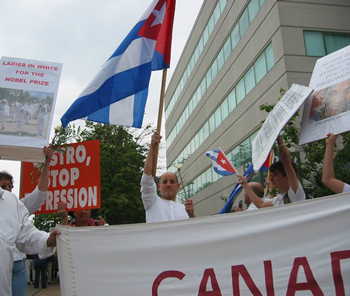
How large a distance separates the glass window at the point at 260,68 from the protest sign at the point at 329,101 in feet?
50.2

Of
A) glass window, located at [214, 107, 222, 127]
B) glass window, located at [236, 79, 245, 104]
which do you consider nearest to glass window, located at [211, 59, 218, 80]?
glass window, located at [214, 107, 222, 127]

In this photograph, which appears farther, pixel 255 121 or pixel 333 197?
pixel 255 121

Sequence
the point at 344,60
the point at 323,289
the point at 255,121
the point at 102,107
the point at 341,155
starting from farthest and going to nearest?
1. the point at 255,121
2. the point at 341,155
3. the point at 102,107
4. the point at 344,60
5. the point at 323,289

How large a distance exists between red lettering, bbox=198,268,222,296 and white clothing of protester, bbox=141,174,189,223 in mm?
1012

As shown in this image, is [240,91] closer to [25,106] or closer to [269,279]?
[25,106]

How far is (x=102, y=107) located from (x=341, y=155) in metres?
8.70

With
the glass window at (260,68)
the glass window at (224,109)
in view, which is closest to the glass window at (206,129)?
the glass window at (224,109)

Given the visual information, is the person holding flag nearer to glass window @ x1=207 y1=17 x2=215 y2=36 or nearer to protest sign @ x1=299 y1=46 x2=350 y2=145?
protest sign @ x1=299 y1=46 x2=350 y2=145

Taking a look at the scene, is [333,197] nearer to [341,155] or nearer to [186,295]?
[186,295]

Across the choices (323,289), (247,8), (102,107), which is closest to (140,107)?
(102,107)

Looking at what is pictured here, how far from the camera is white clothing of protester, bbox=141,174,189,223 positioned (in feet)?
12.1

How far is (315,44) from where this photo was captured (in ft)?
55.0

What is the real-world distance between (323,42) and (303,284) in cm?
1623

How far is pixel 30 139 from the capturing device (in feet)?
12.5
